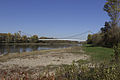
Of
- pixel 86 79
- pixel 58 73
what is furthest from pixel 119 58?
pixel 58 73

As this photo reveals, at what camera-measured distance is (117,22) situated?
31.6 metres

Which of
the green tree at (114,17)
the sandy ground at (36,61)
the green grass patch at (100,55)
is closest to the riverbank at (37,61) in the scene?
the sandy ground at (36,61)

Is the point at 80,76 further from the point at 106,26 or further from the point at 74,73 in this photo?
the point at 106,26

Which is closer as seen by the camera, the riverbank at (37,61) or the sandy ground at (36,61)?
the riverbank at (37,61)

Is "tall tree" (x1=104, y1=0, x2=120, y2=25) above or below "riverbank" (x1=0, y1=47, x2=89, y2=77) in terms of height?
above

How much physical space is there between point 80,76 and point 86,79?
0.20 metres

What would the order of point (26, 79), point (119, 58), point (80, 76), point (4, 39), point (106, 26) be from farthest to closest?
point (4, 39), point (106, 26), point (119, 58), point (80, 76), point (26, 79)

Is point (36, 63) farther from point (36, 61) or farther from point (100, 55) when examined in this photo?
point (100, 55)

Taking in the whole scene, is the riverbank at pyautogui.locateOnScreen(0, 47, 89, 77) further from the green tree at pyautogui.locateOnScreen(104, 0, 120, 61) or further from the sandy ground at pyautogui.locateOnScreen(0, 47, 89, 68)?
the green tree at pyautogui.locateOnScreen(104, 0, 120, 61)

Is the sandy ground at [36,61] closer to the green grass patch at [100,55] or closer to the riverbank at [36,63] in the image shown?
the riverbank at [36,63]

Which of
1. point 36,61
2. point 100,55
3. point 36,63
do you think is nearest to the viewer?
point 36,63

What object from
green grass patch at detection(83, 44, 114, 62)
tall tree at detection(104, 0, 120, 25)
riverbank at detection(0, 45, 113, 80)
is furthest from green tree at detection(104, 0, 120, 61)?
riverbank at detection(0, 45, 113, 80)

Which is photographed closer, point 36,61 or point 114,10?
point 36,61

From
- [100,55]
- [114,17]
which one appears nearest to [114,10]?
[114,17]
